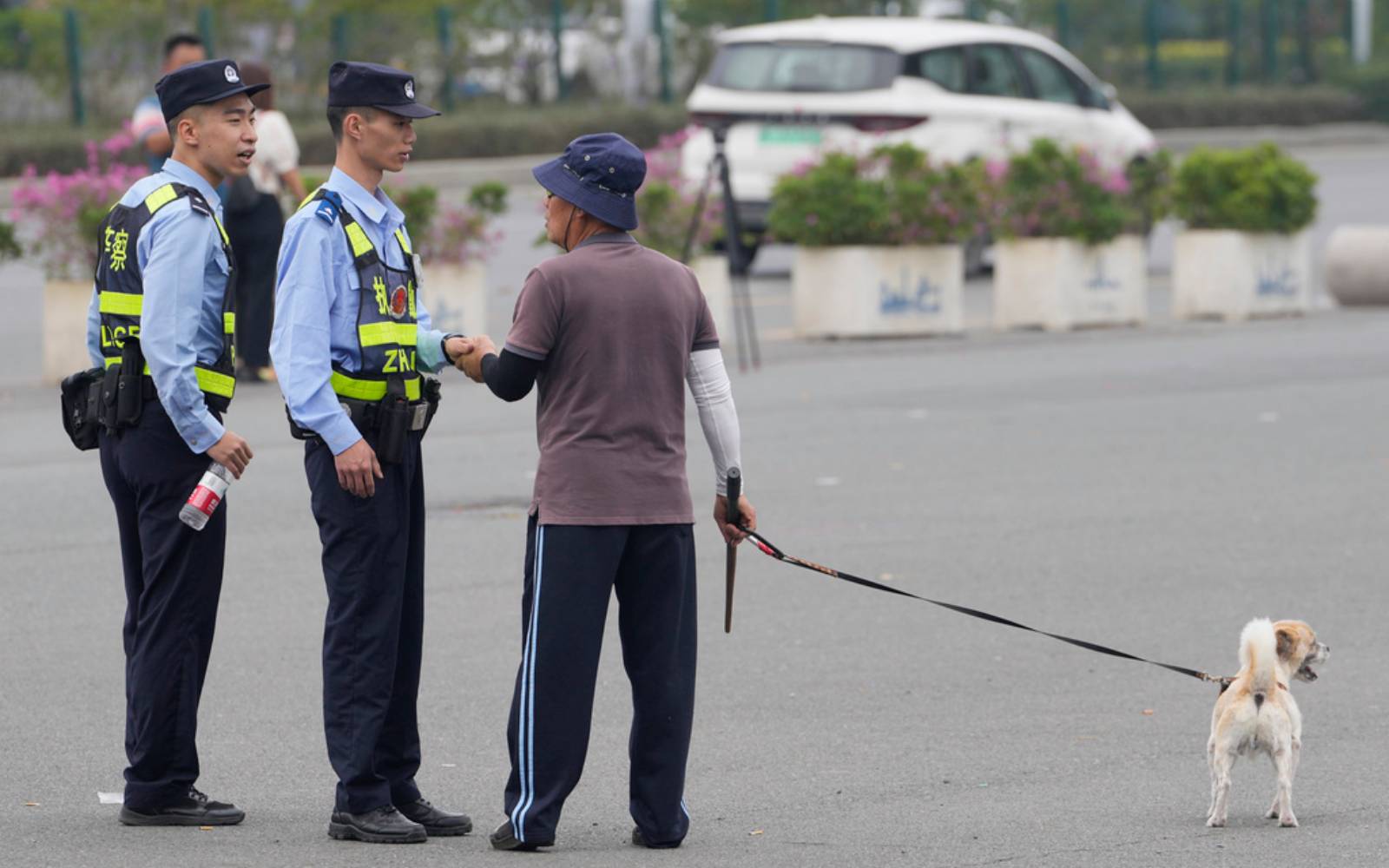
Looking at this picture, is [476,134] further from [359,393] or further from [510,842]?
[510,842]

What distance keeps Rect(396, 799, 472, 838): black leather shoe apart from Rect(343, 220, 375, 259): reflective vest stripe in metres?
1.34

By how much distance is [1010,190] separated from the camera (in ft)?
56.7

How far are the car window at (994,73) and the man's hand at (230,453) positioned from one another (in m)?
16.1

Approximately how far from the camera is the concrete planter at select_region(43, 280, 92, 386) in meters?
14.0

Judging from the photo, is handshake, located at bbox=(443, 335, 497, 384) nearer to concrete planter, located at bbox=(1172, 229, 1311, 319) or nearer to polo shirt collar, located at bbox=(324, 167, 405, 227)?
polo shirt collar, located at bbox=(324, 167, 405, 227)

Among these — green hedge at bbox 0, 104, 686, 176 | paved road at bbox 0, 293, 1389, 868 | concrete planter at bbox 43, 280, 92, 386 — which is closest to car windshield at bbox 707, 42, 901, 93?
paved road at bbox 0, 293, 1389, 868

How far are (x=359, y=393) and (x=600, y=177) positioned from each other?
755mm

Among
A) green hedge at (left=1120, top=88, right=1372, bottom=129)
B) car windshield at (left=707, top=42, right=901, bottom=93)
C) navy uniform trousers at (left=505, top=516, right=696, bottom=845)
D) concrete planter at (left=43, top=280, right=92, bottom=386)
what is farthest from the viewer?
green hedge at (left=1120, top=88, right=1372, bottom=129)

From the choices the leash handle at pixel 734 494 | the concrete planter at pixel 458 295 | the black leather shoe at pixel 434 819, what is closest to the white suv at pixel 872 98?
the concrete planter at pixel 458 295

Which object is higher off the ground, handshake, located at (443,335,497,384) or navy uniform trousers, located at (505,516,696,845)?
handshake, located at (443,335,497,384)

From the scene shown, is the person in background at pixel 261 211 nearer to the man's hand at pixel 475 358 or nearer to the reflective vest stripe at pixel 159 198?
the reflective vest stripe at pixel 159 198

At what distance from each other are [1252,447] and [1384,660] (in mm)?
4638

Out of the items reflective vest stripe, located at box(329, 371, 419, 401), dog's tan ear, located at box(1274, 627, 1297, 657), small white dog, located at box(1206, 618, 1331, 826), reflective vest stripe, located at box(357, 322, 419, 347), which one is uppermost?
reflective vest stripe, located at box(357, 322, 419, 347)

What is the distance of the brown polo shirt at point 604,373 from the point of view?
515 centimetres
